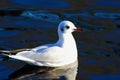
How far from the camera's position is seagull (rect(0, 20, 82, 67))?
39.3 ft

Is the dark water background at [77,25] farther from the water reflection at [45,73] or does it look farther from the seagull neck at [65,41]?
the seagull neck at [65,41]

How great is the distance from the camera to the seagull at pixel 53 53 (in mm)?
11992

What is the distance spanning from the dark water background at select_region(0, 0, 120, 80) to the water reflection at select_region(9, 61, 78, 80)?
0.34 ft

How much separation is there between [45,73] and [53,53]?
1.42 ft

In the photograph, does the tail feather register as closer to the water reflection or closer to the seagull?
the seagull

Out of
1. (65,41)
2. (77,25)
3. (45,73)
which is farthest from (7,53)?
(77,25)

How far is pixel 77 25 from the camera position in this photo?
50.1 ft

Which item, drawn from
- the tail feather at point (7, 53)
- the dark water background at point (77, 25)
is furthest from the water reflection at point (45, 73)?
the tail feather at point (7, 53)

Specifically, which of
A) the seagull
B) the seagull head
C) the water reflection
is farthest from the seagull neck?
the water reflection

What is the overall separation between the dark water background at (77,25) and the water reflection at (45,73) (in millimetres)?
103

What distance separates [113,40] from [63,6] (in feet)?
10.7

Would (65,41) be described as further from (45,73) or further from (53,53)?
(45,73)

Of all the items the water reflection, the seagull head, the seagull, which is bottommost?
the water reflection

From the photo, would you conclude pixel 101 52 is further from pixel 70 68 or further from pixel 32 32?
pixel 32 32
